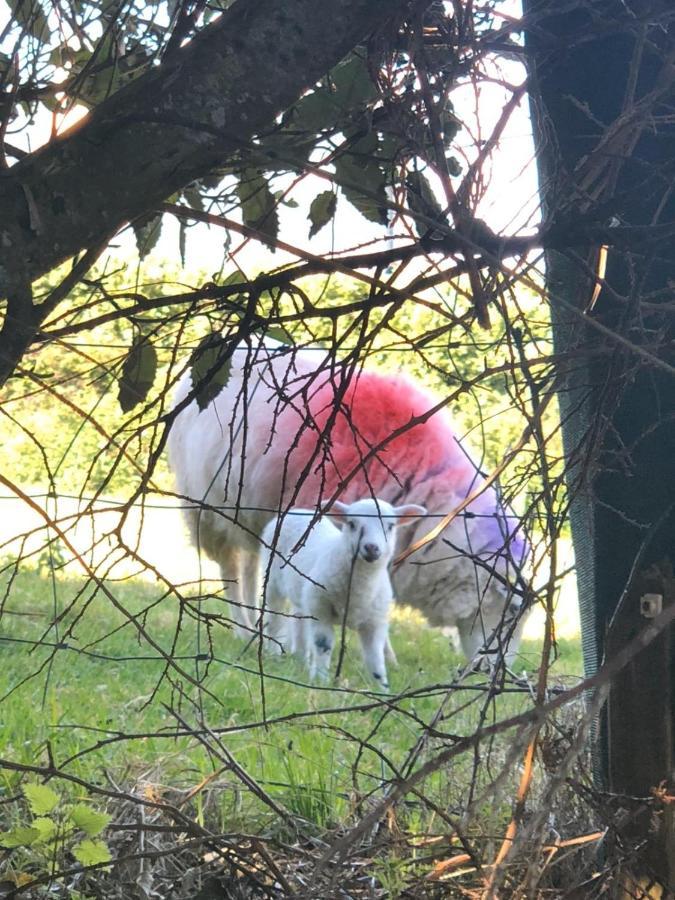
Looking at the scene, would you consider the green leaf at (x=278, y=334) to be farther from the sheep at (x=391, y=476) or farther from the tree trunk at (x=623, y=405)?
the sheep at (x=391, y=476)

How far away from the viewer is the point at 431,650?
544 cm

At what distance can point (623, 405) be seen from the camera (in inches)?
51.9

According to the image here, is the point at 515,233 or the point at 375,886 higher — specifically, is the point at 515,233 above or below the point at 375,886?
above

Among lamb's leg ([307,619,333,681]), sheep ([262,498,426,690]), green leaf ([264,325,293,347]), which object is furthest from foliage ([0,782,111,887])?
lamb's leg ([307,619,333,681])

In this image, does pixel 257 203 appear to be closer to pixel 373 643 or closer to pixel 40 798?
pixel 40 798

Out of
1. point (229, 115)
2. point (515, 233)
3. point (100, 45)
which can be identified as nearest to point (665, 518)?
point (515, 233)

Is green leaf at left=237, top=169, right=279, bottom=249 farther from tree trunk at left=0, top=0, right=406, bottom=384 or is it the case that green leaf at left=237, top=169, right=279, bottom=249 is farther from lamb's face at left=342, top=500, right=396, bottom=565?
lamb's face at left=342, top=500, right=396, bottom=565

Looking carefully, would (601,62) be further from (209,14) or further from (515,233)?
(209,14)

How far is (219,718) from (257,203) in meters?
2.19

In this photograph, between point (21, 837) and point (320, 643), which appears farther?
point (320, 643)

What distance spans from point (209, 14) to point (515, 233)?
23.5 inches

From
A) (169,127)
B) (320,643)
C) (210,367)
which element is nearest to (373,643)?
(320,643)

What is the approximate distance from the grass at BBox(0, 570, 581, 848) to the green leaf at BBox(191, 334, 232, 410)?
283 millimetres

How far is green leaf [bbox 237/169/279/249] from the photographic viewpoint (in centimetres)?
122
